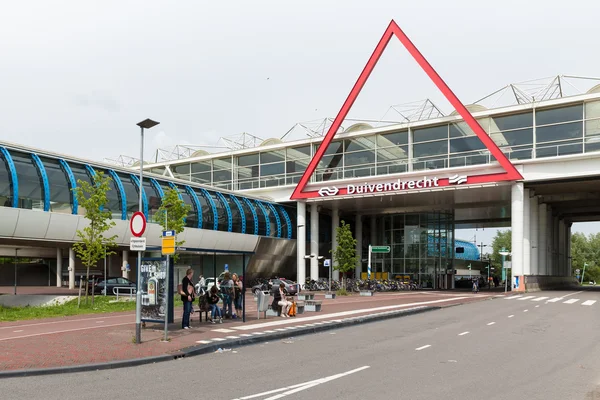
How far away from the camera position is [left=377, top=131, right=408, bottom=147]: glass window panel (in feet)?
162

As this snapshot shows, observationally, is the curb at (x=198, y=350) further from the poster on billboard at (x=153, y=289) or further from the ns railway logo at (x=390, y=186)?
the ns railway logo at (x=390, y=186)

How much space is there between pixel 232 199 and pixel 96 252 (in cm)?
2379

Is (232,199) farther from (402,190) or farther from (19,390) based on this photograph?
(19,390)

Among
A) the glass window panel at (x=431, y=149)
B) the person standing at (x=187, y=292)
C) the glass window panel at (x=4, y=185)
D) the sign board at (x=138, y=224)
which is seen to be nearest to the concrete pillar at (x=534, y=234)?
the glass window panel at (x=431, y=149)

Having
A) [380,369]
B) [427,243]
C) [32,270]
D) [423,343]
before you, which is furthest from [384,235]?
[380,369]

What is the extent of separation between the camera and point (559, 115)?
42469mm

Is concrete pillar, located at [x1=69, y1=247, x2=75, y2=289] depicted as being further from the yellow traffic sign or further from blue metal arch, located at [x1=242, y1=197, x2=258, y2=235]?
the yellow traffic sign

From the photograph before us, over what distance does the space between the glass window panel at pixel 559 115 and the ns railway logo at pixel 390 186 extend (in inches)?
282

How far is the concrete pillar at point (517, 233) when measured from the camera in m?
41.8

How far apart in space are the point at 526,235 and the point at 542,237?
44.3 feet

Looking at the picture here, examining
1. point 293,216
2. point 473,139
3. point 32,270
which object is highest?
point 473,139

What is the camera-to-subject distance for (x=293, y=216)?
183 feet

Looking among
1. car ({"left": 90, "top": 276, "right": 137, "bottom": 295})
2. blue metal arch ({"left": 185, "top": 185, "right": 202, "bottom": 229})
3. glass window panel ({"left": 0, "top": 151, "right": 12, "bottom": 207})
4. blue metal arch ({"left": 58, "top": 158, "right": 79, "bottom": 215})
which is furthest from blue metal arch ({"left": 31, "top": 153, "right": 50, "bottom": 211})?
blue metal arch ({"left": 185, "top": 185, "right": 202, "bottom": 229})

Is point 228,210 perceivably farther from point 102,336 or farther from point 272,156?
point 102,336
